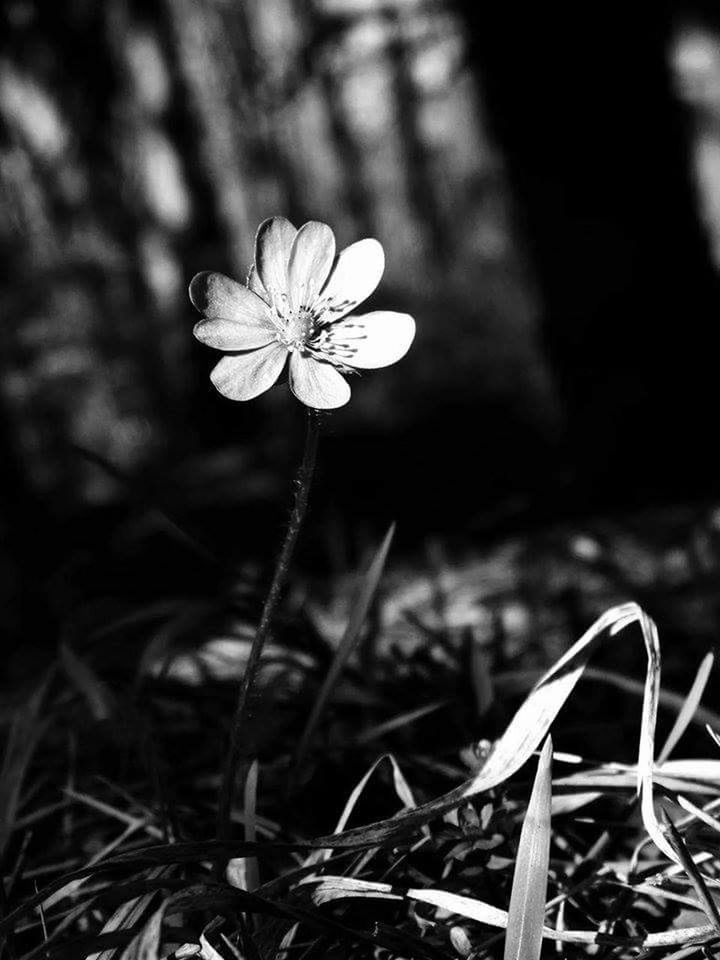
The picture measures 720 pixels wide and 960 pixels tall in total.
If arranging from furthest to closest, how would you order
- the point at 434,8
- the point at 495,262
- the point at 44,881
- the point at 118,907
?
the point at 495,262 → the point at 434,8 → the point at 44,881 → the point at 118,907

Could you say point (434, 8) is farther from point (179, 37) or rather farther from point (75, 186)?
point (75, 186)

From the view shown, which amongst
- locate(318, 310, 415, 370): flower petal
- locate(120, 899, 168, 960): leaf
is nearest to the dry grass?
locate(120, 899, 168, 960): leaf

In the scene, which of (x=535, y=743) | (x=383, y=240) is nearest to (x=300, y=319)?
(x=535, y=743)

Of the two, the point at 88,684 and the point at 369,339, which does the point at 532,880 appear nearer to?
the point at 369,339

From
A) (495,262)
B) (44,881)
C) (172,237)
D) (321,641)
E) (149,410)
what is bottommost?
(44,881)

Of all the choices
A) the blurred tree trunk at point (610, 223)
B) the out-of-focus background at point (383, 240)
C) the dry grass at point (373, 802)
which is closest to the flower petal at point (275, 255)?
the dry grass at point (373, 802)

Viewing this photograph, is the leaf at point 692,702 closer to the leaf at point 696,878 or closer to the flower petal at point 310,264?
the leaf at point 696,878

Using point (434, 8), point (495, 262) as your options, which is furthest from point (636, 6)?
point (495, 262)
